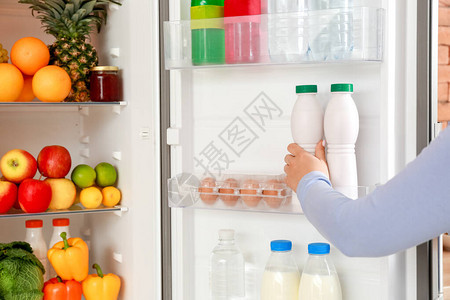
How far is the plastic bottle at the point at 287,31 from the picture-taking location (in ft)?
4.44

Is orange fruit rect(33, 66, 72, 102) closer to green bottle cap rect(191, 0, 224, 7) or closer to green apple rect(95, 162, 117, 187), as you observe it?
green apple rect(95, 162, 117, 187)

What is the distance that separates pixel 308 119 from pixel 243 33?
0.80 ft

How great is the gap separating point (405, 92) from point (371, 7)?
0.66 feet

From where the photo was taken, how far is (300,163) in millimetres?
1307

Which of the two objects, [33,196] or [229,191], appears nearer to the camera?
[229,191]

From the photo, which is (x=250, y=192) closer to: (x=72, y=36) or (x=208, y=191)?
(x=208, y=191)

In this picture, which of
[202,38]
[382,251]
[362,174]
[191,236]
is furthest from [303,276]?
[202,38]

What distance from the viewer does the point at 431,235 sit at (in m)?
0.88

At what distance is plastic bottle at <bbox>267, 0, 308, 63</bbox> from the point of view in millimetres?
1354

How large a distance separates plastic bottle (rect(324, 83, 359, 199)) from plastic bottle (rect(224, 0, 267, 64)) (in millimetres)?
201

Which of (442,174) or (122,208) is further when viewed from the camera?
(122,208)

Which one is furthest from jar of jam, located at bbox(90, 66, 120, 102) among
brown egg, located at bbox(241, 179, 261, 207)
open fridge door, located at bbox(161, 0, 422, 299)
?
brown egg, located at bbox(241, 179, 261, 207)

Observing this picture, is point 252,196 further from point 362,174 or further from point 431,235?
point 431,235

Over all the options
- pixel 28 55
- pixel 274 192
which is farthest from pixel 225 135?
pixel 28 55
